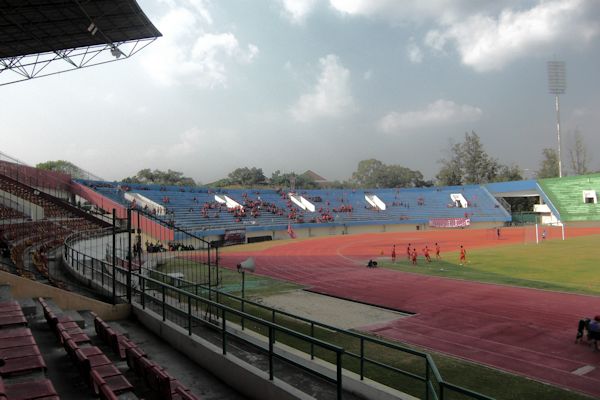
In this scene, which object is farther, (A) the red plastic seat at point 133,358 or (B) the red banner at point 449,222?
(B) the red banner at point 449,222

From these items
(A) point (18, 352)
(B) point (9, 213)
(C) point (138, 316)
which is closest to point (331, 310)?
(C) point (138, 316)

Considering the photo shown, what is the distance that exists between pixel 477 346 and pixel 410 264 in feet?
55.4

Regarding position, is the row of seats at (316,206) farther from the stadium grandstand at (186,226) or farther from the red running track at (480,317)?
the red running track at (480,317)

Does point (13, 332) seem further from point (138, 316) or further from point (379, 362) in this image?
point (379, 362)

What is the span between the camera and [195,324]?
356 inches

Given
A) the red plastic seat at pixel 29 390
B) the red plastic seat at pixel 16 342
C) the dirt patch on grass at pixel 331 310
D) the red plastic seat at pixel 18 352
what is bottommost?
the dirt patch on grass at pixel 331 310

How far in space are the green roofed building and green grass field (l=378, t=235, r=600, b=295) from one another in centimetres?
2635

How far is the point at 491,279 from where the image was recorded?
74.0ft

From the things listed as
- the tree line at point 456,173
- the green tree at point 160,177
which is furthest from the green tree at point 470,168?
the green tree at point 160,177

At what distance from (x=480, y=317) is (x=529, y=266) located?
13644mm

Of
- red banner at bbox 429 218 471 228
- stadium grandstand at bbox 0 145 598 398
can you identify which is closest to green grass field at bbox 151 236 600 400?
stadium grandstand at bbox 0 145 598 398

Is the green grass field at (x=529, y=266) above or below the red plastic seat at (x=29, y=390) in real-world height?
below

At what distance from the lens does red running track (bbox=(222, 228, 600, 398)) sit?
10891 millimetres

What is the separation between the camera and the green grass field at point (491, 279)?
9336mm
